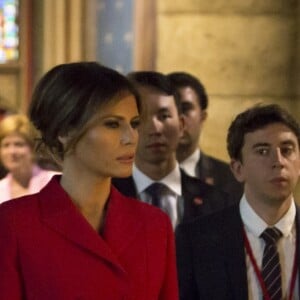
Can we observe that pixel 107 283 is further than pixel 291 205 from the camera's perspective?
No

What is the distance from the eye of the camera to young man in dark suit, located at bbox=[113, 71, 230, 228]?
A: 3945 mm

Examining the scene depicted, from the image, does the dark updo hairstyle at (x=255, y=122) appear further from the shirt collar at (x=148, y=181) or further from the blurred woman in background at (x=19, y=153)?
the blurred woman in background at (x=19, y=153)

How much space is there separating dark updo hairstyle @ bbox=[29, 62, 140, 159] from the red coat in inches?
5.4

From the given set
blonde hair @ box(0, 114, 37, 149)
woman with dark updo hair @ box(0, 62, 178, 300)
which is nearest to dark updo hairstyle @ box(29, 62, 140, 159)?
woman with dark updo hair @ box(0, 62, 178, 300)

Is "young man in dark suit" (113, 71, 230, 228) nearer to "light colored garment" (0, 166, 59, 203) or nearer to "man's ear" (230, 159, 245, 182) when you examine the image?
"man's ear" (230, 159, 245, 182)

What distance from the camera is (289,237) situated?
3.15m

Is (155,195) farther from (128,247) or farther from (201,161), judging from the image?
(128,247)

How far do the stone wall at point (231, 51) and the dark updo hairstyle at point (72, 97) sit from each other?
4172mm

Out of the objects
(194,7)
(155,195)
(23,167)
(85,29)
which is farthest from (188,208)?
(85,29)

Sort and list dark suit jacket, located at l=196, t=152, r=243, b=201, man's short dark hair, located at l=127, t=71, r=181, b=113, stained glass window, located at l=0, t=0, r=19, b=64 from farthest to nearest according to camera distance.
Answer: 1. stained glass window, located at l=0, t=0, r=19, b=64
2. dark suit jacket, located at l=196, t=152, r=243, b=201
3. man's short dark hair, located at l=127, t=71, r=181, b=113

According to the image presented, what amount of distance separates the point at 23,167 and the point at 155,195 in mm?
1704

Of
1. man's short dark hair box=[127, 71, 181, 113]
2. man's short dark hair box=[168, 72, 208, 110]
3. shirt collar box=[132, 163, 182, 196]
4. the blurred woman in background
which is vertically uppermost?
man's short dark hair box=[127, 71, 181, 113]

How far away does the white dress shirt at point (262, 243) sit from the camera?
10.0 ft

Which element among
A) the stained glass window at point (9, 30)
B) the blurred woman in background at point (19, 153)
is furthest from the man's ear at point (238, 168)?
the stained glass window at point (9, 30)
